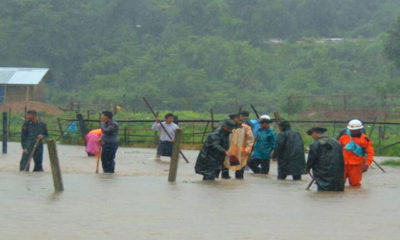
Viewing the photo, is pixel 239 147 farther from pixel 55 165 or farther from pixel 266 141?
pixel 55 165

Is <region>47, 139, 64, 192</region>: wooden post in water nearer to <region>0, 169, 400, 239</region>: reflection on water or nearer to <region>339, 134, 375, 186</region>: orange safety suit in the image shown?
<region>0, 169, 400, 239</region>: reflection on water

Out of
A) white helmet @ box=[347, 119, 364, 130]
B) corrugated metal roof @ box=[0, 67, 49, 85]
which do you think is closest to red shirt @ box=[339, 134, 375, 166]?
white helmet @ box=[347, 119, 364, 130]

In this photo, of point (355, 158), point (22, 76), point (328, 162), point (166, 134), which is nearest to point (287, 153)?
point (355, 158)

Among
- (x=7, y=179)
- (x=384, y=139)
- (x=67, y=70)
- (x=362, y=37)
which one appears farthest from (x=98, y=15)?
(x=7, y=179)

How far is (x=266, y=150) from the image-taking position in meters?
17.9

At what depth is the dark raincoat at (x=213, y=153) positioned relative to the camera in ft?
52.2

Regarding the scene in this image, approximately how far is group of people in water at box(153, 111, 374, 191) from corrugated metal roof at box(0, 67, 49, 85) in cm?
4522

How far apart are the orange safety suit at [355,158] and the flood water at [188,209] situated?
297mm

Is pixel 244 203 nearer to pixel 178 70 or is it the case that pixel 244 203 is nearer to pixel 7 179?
pixel 7 179

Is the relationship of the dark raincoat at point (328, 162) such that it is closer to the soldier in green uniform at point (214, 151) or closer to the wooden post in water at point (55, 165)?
the soldier in green uniform at point (214, 151)

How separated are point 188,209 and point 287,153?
5.17m

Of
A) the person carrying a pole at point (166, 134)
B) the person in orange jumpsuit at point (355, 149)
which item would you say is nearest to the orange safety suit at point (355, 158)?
the person in orange jumpsuit at point (355, 149)

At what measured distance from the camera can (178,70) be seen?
226 ft

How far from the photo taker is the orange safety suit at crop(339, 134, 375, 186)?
1534cm
